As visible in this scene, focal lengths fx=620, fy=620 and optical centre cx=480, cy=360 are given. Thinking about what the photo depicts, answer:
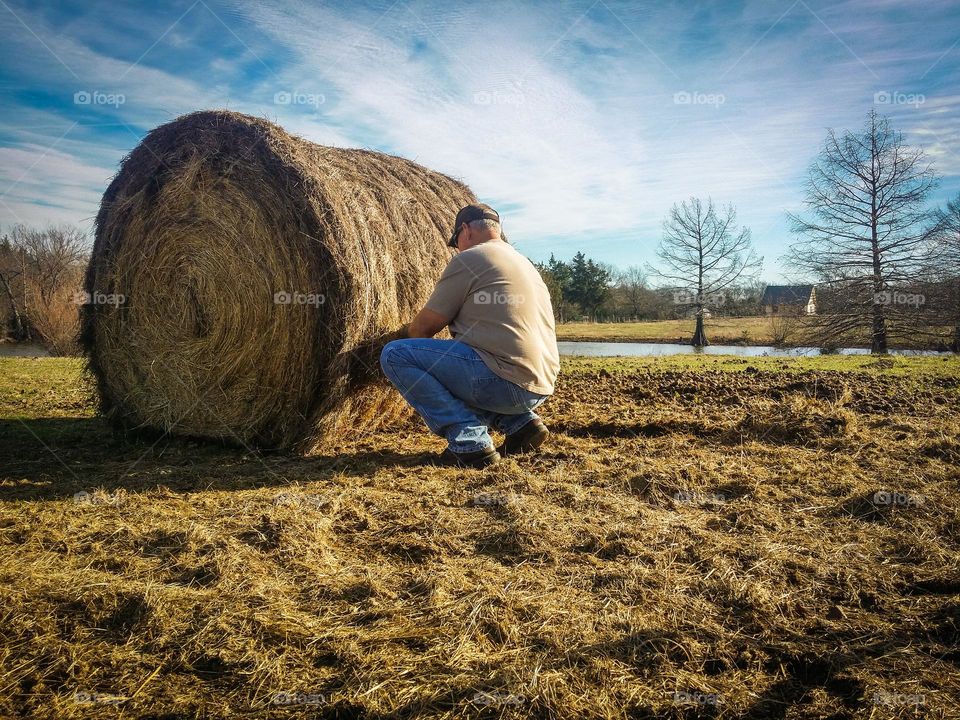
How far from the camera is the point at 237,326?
5730 mm

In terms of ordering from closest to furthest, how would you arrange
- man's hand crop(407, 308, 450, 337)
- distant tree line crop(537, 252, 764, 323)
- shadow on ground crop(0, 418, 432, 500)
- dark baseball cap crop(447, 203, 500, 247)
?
shadow on ground crop(0, 418, 432, 500) → man's hand crop(407, 308, 450, 337) → dark baseball cap crop(447, 203, 500, 247) → distant tree line crop(537, 252, 764, 323)

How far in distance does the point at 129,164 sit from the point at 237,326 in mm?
2020

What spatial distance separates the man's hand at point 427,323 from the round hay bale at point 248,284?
0.54 m

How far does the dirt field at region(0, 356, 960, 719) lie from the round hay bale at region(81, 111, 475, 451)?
60cm

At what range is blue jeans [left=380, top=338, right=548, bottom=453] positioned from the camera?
498 cm

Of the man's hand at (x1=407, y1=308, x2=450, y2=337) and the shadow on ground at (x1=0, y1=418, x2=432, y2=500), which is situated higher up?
the man's hand at (x1=407, y1=308, x2=450, y2=337)

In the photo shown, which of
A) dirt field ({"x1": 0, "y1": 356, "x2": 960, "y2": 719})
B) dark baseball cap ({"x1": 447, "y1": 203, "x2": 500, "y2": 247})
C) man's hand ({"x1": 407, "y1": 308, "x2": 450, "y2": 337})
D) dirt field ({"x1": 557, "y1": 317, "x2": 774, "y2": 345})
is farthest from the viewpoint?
dirt field ({"x1": 557, "y1": 317, "x2": 774, "y2": 345})

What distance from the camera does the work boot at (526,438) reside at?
17.6 ft

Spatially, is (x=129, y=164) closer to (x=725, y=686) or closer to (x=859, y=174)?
(x=725, y=686)

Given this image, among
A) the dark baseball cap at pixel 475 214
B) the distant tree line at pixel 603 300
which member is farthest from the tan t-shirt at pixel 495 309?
the distant tree line at pixel 603 300

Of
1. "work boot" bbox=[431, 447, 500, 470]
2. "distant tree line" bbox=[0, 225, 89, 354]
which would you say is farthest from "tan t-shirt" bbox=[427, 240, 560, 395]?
"distant tree line" bbox=[0, 225, 89, 354]

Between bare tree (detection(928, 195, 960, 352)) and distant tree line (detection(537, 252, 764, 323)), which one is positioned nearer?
bare tree (detection(928, 195, 960, 352))

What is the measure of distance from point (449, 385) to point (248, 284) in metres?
2.16

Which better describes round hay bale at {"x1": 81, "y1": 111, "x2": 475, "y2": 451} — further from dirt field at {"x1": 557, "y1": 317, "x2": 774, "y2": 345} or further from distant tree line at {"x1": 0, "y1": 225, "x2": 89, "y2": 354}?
dirt field at {"x1": 557, "y1": 317, "x2": 774, "y2": 345}
